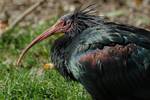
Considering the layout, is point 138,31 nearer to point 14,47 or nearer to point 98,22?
point 98,22

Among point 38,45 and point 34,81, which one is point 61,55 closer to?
point 34,81

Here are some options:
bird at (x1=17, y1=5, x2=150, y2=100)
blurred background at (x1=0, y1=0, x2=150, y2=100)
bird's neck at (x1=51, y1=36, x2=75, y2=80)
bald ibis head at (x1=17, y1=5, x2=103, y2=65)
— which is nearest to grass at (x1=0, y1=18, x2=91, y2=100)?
blurred background at (x1=0, y1=0, x2=150, y2=100)

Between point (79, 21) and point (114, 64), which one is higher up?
point (79, 21)

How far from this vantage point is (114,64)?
25.8 ft

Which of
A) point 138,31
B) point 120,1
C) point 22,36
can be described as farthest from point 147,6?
point 138,31

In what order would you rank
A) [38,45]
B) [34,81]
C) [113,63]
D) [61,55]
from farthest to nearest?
[38,45], [34,81], [61,55], [113,63]

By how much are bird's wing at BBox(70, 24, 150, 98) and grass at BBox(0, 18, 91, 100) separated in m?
0.93

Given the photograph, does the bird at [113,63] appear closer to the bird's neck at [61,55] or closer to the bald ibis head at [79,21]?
the bird's neck at [61,55]

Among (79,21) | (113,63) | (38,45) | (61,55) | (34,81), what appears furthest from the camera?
(38,45)

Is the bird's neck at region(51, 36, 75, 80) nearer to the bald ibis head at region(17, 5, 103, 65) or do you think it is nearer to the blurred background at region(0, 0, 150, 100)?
the bald ibis head at region(17, 5, 103, 65)

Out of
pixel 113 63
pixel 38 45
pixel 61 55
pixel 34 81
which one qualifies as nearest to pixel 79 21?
pixel 61 55

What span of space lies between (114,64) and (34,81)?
1.77 meters

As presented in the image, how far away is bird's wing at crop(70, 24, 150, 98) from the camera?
785 cm

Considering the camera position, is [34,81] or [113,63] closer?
Result: [113,63]
